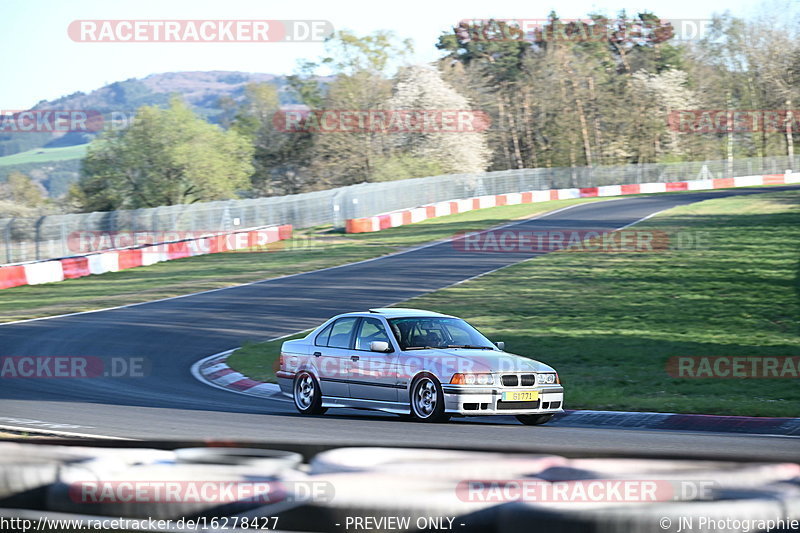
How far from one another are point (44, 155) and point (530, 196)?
130480mm

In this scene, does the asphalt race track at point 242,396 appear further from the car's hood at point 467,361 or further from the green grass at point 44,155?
the green grass at point 44,155

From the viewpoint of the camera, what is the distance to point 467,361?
10.6 m

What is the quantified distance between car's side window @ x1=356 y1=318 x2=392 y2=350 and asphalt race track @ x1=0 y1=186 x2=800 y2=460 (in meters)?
0.93

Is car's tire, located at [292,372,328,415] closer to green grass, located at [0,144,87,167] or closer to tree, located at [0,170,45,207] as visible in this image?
tree, located at [0,170,45,207]

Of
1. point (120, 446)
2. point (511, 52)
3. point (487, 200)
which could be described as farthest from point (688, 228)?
point (511, 52)

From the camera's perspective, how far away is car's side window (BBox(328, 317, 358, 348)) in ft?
39.2

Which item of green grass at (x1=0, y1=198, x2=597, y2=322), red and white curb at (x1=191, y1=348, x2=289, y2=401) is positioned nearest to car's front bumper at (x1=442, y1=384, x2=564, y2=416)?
red and white curb at (x1=191, y1=348, x2=289, y2=401)

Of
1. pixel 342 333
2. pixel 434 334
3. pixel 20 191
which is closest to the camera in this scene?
pixel 434 334

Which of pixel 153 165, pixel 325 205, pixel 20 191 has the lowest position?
pixel 325 205

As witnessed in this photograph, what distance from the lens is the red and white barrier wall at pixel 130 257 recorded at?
2933 cm

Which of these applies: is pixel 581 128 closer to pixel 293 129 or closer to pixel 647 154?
pixel 647 154

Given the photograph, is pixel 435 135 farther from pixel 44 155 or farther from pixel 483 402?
pixel 44 155

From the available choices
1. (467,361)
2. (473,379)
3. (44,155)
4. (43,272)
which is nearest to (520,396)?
(473,379)

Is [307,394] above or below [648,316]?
above
